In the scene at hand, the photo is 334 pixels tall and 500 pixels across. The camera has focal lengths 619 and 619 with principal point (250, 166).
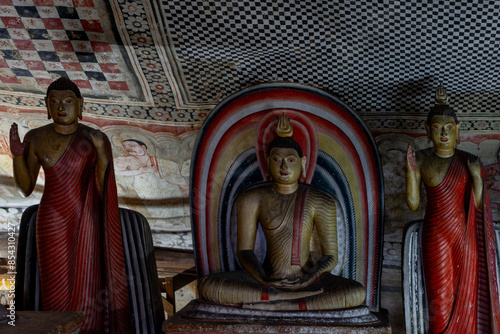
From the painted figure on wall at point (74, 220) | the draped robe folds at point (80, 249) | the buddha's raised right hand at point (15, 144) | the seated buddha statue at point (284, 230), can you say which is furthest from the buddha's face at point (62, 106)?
the seated buddha statue at point (284, 230)

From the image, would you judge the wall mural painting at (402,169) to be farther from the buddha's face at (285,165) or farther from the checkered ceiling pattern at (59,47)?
the checkered ceiling pattern at (59,47)

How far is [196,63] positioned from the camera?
16.5 ft

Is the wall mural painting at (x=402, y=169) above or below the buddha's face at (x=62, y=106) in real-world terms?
below

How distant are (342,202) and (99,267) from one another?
6.46ft

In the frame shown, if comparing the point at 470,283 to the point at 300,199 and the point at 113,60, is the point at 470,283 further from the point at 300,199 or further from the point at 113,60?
the point at 113,60

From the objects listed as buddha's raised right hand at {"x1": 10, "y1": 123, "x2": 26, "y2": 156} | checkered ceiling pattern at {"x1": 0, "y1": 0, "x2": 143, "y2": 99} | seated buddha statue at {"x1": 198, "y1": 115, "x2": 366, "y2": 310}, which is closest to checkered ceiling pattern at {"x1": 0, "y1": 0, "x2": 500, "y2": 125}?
checkered ceiling pattern at {"x1": 0, "y1": 0, "x2": 143, "y2": 99}

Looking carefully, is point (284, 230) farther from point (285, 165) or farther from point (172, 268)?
point (172, 268)

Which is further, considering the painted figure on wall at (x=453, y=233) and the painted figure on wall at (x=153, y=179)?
the painted figure on wall at (x=153, y=179)

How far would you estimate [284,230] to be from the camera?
4602mm

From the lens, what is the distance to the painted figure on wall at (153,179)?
5441mm

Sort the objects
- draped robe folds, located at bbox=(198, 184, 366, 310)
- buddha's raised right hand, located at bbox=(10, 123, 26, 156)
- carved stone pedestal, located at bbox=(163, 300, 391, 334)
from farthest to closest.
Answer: buddha's raised right hand, located at bbox=(10, 123, 26, 156), draped robe folds, located at bbox=(198, 184, 366, 310), carved stone pedestal, located at bbox=(163, 300, 391, 334)

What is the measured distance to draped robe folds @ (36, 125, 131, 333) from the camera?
4.45m

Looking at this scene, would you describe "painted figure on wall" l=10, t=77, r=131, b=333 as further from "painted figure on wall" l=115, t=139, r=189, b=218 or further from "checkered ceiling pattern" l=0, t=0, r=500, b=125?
"painted figure on wall" l=115, t=139, r=189, b=218

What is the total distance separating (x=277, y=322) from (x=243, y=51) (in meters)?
2.16
